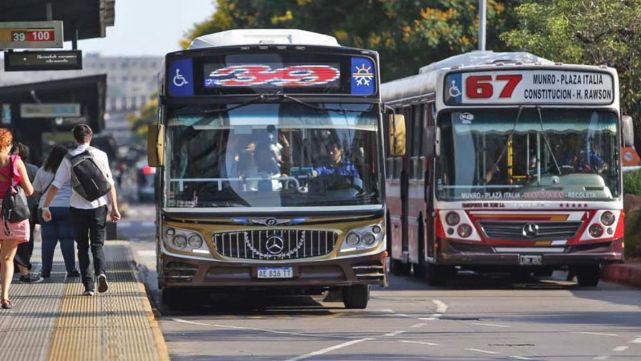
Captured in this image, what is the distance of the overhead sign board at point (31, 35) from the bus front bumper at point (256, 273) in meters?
7.67

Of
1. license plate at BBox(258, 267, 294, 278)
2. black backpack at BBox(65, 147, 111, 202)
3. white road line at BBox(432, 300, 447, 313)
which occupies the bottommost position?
white road line at BBox(432, 300, 447, 313)

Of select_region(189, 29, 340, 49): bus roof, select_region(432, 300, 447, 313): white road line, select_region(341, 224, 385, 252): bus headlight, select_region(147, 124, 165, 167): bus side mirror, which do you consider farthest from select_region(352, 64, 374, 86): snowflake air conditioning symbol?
select_region(432, 300, 447, 313): white road line

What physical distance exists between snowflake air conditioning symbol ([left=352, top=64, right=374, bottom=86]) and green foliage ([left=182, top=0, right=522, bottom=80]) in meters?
21.3

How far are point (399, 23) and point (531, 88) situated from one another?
20.9 meters

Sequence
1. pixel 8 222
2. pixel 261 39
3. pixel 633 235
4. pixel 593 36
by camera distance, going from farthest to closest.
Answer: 1. pixel 593 36
2. pixel 633 235
3. pixel 261 39
4. pixel 8 222

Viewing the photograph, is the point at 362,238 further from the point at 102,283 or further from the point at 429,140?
the point at 429,140

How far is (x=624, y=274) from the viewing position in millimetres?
24469

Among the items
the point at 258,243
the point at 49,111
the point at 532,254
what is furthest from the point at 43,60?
the point at 49,111

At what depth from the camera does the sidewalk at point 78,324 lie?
1319 cm

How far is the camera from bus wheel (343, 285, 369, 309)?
18703 millimetres

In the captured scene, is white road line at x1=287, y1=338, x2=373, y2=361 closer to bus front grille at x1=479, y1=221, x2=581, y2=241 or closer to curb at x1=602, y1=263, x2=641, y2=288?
bus front grille at x1=479, y1=221, x2=581, y2=241

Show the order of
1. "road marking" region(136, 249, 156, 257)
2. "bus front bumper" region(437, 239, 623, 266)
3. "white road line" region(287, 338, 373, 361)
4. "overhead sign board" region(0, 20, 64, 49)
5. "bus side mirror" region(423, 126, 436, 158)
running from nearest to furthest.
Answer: "white road line" region(287, 338, 373, 361), "bus front bumper" region(437, 239, 623, 266), "bus side mirror" region(423, 126, 436, 158), "overhead sign board" region(0, 20, 64, 49), "road marking" region(136, 249, 156, 257)

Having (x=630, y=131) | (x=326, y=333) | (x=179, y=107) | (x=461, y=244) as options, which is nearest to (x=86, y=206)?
(x=179, y=107)

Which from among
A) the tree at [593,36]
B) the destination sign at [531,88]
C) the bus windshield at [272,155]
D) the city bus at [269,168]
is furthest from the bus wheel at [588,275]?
the tree at [593,36]
